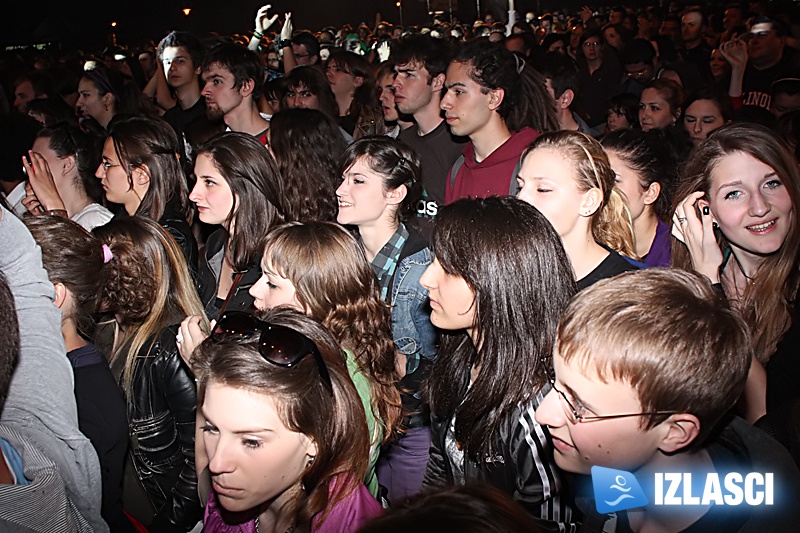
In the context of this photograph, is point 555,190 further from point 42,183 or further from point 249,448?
point 42,183

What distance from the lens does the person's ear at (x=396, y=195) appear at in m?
3.41

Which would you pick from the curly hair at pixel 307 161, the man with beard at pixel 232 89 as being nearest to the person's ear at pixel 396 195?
the curly hair at pixel 307 161

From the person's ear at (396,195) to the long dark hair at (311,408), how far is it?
1612mm

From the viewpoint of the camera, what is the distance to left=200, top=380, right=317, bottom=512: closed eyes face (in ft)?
5.63

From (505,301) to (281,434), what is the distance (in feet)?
2.42

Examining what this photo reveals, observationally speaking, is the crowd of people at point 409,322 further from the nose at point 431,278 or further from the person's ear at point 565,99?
the person's ear at point 565,99

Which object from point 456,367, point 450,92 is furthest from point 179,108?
point 456,367

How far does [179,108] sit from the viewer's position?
695 cm

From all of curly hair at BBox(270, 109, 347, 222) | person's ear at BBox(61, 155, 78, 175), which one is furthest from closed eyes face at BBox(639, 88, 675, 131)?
person's ear at BBox(61, 155, 78, 175)

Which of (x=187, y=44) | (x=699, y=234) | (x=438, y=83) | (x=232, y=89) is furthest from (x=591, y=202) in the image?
(x=187, y=44)

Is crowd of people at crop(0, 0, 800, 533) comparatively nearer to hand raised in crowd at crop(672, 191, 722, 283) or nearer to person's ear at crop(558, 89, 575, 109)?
hand raised in crowd at crop(672, 191, 722, 283)

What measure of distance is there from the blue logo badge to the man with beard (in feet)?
14.5

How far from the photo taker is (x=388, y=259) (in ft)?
10.8

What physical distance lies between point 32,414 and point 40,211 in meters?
2.90
